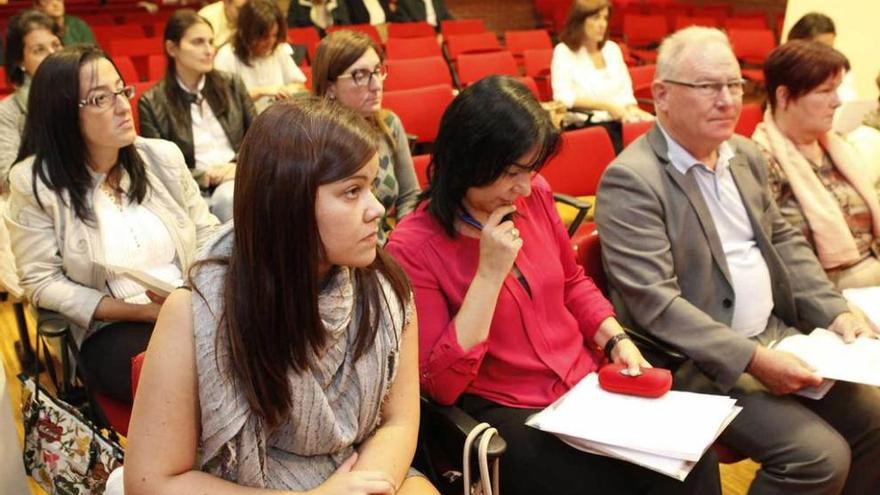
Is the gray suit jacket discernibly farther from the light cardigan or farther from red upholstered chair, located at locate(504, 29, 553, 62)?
red upholstered chair, located at locate(504, 29, 553, 62)

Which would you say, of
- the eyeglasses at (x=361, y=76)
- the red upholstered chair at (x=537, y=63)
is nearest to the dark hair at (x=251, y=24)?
the eyeglasses at (x=361, y=76)

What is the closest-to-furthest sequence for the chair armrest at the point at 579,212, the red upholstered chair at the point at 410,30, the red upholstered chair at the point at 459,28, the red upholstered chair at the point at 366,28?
the chair armrest at the point at 579,212 → the red upholstered chair at the point at 366,28 → the red upholstered chair at the point at 410,30 → the red upholstered chair at the point at 459,28

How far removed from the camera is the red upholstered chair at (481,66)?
543cm

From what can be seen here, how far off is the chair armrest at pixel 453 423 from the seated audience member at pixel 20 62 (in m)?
2.33

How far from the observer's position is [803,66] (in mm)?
2371

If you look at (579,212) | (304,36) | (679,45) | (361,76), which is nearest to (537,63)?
(304,36)

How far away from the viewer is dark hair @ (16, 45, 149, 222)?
6.89 feet

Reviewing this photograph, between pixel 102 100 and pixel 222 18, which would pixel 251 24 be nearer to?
pixel 222 18

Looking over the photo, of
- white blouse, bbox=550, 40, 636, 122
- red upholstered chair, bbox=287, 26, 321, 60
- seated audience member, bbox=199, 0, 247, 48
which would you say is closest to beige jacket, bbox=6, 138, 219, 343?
seated audience member, bbox=199, 0, 247, 48

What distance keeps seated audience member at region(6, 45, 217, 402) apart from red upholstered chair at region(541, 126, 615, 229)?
Answer: 5.72ft

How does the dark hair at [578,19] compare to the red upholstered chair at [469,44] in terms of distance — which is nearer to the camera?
the dark hair at [578,19]

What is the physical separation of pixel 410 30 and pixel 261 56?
2.92 metres

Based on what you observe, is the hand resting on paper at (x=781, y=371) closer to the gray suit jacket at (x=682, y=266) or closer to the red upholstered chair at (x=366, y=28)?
the gray suit jacket at (x=682, y=266)

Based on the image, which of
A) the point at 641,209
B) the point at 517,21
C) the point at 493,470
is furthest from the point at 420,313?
the point at 517,21
